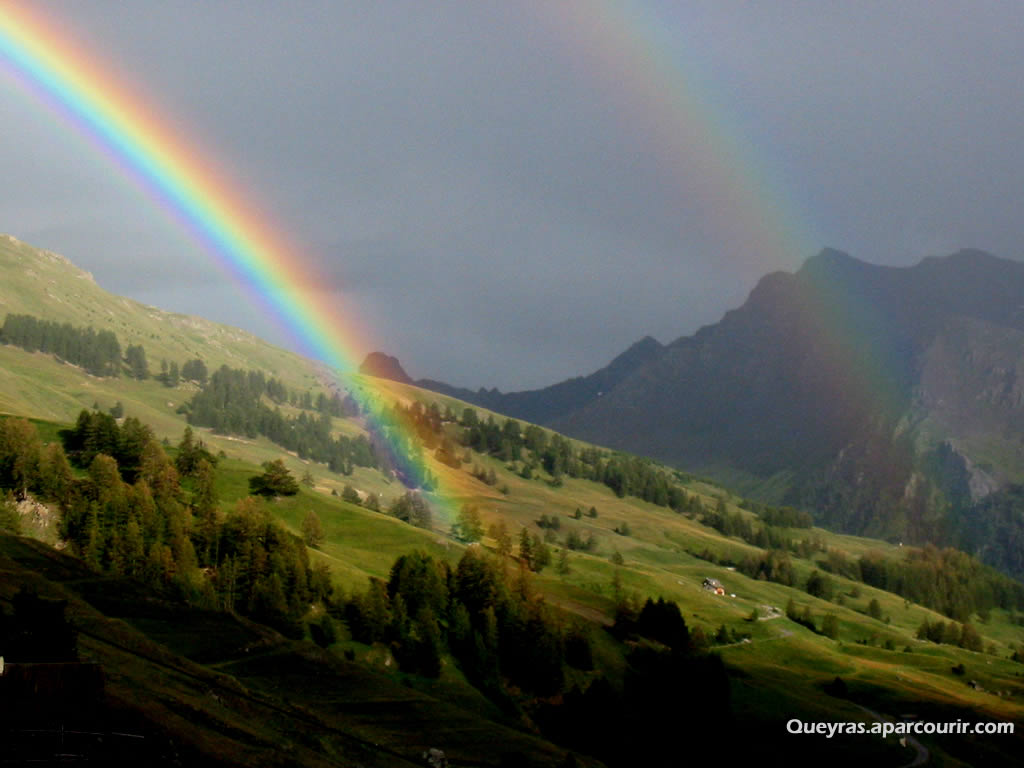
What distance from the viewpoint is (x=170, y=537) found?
15338cm

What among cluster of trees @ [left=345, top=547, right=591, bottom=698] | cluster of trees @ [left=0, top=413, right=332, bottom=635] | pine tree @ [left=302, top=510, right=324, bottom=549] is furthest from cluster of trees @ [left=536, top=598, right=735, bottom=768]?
pine tree @ [left=302, top=510, right=324, bottom=549]

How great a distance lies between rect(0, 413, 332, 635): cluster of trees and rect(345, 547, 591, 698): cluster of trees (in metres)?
11.2

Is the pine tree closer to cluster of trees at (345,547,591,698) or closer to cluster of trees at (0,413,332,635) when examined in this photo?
cluster of trees at (0,413,332,635)

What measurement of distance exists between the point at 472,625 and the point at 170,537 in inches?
1869

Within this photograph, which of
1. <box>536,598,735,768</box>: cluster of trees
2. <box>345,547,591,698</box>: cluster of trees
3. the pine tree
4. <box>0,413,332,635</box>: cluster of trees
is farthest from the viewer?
the pine tree

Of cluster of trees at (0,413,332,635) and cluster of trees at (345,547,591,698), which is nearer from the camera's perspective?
cluster of trees at (0,413,332,635)

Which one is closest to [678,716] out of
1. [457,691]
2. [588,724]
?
[588,724]

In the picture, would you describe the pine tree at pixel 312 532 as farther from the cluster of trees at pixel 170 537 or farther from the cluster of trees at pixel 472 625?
the cluster of trees at pixel 472 625

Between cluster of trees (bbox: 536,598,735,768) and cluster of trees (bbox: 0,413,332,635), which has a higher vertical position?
cluster of trees (bbox: 0,413,332,635)

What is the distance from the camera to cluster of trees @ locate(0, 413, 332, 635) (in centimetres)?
A: 14125

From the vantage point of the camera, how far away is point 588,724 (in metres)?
130

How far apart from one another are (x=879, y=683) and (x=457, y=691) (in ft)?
312

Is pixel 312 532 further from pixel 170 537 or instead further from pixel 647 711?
pixel 647 711

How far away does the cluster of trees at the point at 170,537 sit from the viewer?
141 meters
